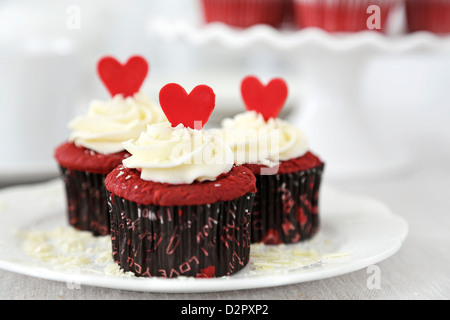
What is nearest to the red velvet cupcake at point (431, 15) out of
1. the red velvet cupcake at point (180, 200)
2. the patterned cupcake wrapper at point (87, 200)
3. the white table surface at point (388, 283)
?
the white table surface at point (388, 283)

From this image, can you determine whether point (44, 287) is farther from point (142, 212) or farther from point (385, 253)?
point (385, 253)

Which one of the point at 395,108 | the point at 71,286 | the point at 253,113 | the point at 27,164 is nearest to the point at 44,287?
the point at 71,286

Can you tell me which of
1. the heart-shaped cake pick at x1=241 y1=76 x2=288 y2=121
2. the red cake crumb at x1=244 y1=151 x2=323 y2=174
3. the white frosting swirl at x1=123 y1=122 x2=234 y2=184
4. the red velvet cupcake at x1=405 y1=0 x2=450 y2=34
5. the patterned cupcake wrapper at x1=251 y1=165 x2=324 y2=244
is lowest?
the patterned cupcake wrapper at x1=251 y1=165 x2=324 y2=244

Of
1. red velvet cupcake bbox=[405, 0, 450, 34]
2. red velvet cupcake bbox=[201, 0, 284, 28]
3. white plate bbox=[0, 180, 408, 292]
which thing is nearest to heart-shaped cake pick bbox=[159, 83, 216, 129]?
white plate bbox=[0, 180, 408, 292]

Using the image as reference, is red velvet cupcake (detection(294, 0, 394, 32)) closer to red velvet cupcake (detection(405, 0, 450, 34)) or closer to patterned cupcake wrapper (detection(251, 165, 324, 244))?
red velvet cupcake (detection(405, 0, 450, 34))

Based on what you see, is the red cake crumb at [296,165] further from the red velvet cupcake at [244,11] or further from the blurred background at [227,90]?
the red velvet cupcake at [244,11]

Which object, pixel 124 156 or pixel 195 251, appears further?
pixel 124 156

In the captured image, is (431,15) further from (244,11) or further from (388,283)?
(388,283)
